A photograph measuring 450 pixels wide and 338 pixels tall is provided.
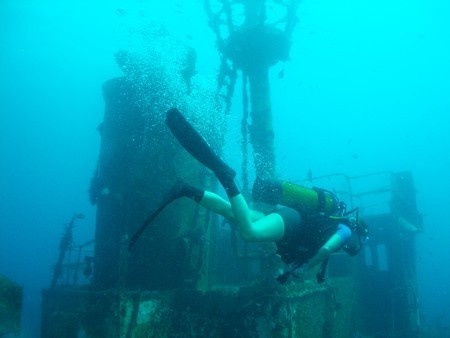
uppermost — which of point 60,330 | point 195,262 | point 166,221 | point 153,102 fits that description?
point 153,102

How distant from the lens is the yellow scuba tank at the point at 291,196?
4.78 metres

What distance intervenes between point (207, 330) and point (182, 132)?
4595mm

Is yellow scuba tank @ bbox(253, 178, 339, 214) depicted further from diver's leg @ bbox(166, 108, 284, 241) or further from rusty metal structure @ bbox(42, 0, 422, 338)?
rusty metal structure @ bbox(42, 0, 422, 338)

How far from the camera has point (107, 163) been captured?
30.3 feet

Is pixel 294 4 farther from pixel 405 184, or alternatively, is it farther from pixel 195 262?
pixel 195 262

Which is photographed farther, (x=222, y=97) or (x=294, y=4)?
(x=294, y=4)

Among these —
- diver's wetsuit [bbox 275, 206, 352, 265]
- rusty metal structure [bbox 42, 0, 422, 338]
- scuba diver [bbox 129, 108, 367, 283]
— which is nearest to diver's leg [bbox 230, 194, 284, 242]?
scuba diver [bbox 129, 108, 367, 283]

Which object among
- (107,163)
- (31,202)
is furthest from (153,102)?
(31,202)

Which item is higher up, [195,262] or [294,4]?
[294,4]

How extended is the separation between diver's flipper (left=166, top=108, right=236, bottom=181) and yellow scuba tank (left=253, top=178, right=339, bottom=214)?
2.39ft

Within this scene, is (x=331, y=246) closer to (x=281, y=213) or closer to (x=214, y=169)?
(x=281, y=213)

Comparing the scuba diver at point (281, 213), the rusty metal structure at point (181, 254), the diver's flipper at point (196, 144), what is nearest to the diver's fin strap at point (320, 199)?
the scuba diver at point (281, 213)

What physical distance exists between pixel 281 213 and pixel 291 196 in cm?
37

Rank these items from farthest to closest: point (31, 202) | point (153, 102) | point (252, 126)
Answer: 1. point (31, 202)
2. point (252, 126)
3. point (153, 102)
